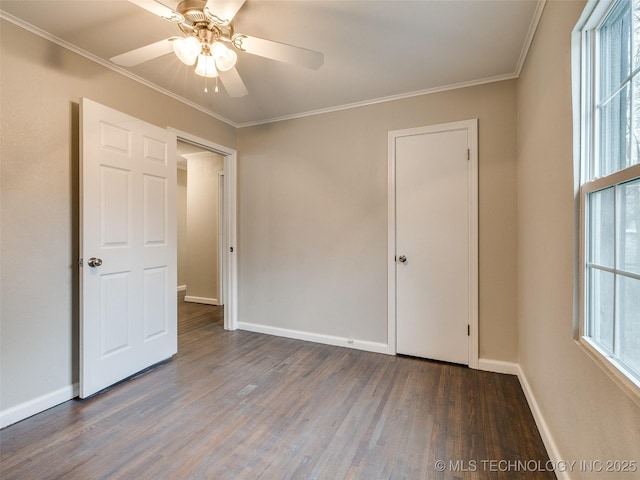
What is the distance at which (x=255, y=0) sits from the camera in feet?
5.40

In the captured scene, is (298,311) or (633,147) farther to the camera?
(298,311)

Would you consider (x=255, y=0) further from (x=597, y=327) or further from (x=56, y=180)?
(x=597, y=327)

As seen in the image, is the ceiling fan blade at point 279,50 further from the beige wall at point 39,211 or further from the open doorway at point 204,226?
the open doorway at point 204,226

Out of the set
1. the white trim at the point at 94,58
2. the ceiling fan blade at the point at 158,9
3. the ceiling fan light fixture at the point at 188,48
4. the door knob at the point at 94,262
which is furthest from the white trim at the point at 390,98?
the door knob at the point at 94,262

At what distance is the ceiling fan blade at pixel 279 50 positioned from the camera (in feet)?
5.17

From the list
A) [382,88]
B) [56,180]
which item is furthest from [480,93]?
[56,180]

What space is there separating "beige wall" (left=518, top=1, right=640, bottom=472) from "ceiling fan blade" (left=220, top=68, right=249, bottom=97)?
1672 mm

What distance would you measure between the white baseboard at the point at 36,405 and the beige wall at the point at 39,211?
0.02 m

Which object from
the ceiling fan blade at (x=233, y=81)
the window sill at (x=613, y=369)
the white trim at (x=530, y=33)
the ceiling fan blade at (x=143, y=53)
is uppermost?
the white trim at (x=530, y=33)

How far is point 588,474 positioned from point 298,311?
2.56 meters

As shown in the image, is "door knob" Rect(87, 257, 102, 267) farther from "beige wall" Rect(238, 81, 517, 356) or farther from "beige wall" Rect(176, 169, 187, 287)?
"beige wall" Rect(176, 169, 187, 287)

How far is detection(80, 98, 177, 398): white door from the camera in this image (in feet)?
6.94

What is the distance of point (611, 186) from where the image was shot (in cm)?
101

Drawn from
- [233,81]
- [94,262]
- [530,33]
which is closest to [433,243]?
[530,33]
